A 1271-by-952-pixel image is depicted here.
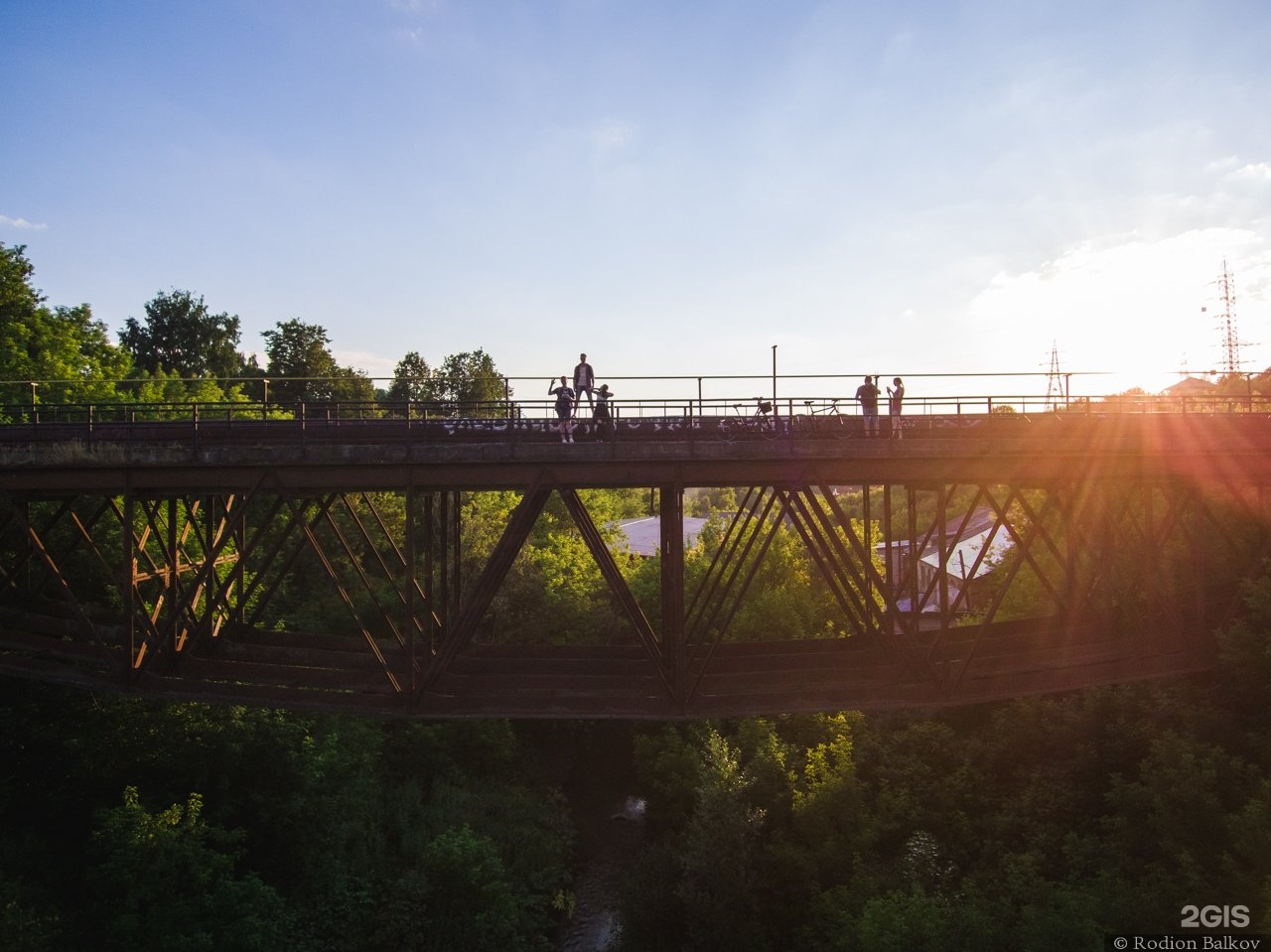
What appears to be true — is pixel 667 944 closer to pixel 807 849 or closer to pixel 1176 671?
pixel 807 849

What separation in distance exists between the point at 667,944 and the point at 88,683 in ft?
61.6

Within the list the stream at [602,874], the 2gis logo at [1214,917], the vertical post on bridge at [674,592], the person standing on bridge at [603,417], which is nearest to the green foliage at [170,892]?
the stream at [602,874]

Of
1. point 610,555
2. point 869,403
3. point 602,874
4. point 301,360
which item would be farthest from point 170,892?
point 301,360

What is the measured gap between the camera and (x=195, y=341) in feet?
219

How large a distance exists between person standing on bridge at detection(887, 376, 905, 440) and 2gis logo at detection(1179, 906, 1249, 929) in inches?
454

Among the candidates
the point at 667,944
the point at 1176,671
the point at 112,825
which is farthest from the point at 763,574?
the point at 112,825

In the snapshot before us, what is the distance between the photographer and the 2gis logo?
14.7m

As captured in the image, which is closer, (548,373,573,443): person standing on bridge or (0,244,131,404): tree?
(548,373,573,443): person standing on bridge

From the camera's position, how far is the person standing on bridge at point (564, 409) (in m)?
15.6

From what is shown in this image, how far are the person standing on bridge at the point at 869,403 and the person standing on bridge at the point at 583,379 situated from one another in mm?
6096

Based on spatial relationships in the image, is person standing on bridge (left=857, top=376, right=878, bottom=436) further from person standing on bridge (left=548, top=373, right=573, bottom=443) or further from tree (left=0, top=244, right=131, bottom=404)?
tree (left=0, top=244, right=131, bottom=404)

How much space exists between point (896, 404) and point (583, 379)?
7354 millimetres

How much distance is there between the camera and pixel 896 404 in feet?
56.9

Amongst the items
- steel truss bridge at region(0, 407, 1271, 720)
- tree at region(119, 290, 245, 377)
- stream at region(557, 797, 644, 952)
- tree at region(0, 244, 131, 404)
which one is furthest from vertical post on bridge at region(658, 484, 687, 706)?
tree at region(119, 290, 245, 377)
